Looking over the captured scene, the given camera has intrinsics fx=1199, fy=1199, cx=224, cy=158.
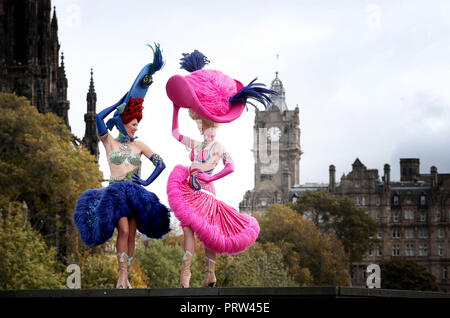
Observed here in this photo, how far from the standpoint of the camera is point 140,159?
21.5 metres

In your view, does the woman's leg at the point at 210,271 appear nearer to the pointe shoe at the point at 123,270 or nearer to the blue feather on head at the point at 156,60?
the pointe shoe at the point at 123,270

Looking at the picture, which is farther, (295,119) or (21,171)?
(295,119)

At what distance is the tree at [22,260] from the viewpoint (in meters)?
43.5

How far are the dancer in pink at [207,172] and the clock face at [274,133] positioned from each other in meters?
130

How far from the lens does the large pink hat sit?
21.4 meters

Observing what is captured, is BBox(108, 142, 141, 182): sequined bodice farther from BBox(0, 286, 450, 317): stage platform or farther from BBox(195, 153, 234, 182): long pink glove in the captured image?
BBox(0, 286, 450, 317): stage platform

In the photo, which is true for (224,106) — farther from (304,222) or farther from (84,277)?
(304,222)

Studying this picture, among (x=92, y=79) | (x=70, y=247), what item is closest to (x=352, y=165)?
(x=92, y=79)

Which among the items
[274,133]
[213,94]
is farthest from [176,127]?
A: [274,133]

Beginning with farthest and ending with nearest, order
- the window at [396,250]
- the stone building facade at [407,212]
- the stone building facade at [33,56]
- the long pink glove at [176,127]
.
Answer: the window at [396,250] → the stone building facade at [407,212] → the stone building facade at [33,56] → the long pink glove at [176,127]

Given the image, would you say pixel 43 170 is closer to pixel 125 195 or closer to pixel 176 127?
pixel 176 127

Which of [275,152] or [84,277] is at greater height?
[275,152]
